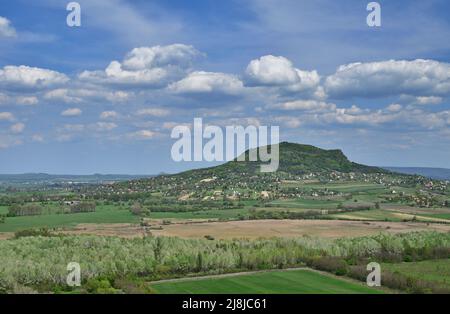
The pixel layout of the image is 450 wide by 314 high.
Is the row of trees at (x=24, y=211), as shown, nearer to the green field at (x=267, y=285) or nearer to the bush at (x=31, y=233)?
the bush at (x=31, y=233)

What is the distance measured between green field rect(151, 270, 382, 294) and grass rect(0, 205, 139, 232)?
63239 mm

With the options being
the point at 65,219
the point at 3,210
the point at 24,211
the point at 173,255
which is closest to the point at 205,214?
the point at 65,219

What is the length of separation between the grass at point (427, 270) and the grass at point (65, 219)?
70.8 meters

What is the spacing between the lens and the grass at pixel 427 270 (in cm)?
6562

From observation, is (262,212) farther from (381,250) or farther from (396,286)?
(396,286)

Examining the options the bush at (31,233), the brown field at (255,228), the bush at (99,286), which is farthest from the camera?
the brown field at (255,228)

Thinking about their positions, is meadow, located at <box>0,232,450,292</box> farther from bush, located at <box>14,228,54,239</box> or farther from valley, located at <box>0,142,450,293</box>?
bush, located at <box>14,228,54,239</box>

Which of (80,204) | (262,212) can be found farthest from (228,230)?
(80,204)

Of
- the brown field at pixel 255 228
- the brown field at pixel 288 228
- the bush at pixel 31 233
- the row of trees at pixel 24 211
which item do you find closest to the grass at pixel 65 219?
the brown field at pixel 255 228

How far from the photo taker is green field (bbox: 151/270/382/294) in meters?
59.3

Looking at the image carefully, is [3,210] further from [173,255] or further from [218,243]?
[173,255]

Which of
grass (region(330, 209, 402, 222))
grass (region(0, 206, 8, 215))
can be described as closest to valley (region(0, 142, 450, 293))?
grass (region(330, 209, 402, 222))

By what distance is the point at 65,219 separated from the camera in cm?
13600

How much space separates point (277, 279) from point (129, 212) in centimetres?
8992
